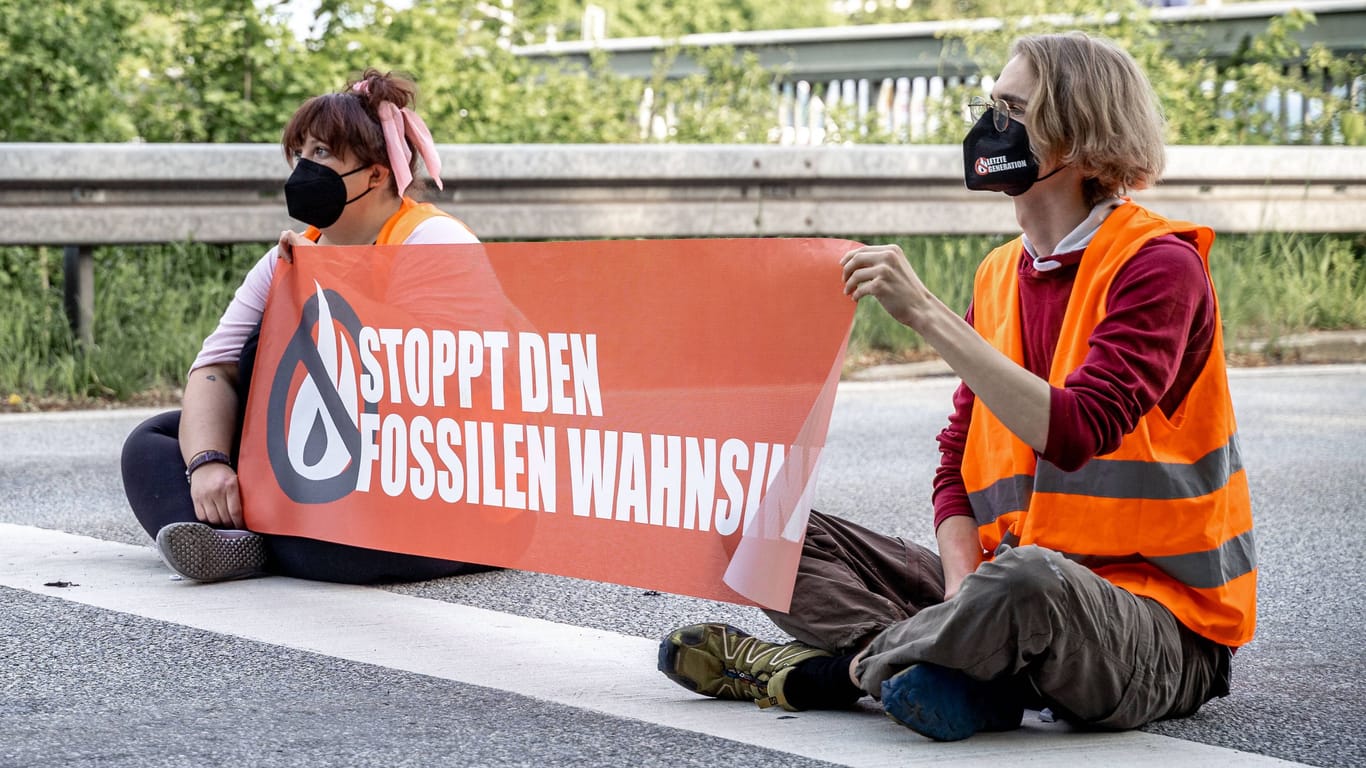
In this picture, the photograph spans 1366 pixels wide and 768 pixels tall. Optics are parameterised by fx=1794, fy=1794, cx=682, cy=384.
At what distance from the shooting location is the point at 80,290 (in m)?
7.64

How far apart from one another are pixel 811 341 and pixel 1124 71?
779mm

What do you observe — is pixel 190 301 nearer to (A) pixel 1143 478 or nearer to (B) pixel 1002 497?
(B) pixel 1002 497

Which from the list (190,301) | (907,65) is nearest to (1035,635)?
(190,301)

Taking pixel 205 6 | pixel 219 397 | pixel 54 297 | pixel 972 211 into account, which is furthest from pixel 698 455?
pixel 205 6

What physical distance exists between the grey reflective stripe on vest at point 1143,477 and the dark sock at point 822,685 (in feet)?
1.63

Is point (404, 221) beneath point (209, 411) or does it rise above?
above

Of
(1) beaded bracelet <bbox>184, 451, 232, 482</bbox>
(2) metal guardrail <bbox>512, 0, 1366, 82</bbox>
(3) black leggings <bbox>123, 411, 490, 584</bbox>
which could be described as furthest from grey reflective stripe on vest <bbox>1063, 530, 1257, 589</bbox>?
(2) metal guardrail <bbox>512, 0, 1366, 82</bbox>

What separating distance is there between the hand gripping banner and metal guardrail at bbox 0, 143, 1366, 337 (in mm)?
3188

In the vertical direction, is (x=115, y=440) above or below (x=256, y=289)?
below

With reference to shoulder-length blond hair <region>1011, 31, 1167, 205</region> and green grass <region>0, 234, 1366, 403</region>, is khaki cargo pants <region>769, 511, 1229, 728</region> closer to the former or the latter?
shoulder-length blond hair <region>1011, 31, 1167, 205</region>

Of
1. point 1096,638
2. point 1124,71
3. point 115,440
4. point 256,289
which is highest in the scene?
point 1124,71

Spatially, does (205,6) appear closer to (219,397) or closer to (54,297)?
(54,297)

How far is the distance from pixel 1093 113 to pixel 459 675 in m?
1.66

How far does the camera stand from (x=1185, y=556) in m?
3.21
